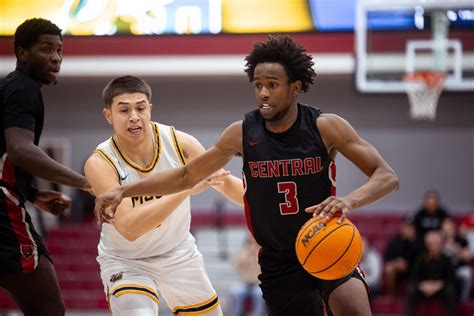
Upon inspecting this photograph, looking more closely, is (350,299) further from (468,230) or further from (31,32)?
(468,230)

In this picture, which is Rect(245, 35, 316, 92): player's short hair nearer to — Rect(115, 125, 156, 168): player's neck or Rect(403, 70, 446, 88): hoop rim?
Rect(115, 125, 156, 168): player's neck

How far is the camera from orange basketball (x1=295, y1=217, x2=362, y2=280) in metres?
3.97

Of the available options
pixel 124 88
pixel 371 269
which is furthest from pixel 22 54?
pixel 371 269

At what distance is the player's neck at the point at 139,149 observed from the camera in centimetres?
497

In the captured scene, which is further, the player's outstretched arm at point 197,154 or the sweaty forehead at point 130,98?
the player's outstretched arm at point 197,154

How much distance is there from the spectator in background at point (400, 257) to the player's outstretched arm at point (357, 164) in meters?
8.31

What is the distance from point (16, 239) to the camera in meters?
4.46

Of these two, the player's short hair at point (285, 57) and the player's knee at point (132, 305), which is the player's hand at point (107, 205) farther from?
the player's short hair at point (285, 57)

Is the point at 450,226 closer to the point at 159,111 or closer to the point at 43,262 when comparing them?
the point at 159,111

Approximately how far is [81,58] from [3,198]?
11.5 m

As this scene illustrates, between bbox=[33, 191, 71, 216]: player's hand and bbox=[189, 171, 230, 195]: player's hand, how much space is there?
0.93 meters

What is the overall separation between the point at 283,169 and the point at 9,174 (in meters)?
1.66

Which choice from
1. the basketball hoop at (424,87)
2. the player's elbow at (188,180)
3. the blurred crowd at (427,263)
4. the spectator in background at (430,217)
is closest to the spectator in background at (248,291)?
the blurred crowd at (427,263)

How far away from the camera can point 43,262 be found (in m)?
4.52
